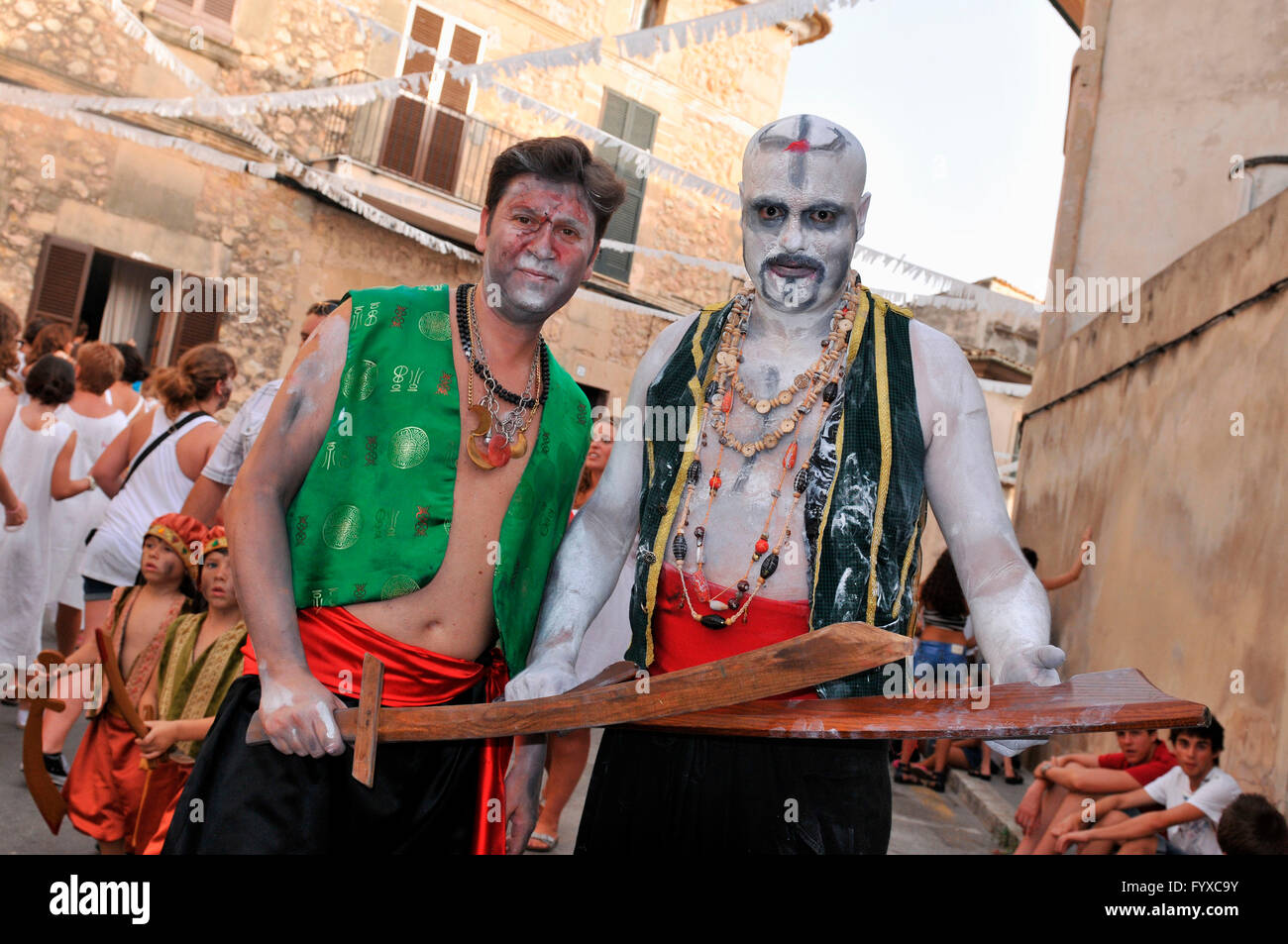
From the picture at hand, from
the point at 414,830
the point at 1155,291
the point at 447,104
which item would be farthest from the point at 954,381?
the point at 447,104

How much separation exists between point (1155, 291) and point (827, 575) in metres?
5.76

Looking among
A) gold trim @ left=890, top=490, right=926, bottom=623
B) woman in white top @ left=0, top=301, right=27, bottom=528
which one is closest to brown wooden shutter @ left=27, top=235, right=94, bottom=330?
woman in white top @ left=0, top=301, right=27, bottom=528

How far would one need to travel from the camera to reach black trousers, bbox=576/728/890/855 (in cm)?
207

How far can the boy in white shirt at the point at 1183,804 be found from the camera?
4430 millimetres

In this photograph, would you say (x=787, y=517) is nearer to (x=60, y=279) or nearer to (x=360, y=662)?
(x=360, y=662)

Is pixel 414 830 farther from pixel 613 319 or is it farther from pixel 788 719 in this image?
pixel 613 319

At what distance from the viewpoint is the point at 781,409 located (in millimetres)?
2305

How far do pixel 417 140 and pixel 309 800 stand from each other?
13904mm

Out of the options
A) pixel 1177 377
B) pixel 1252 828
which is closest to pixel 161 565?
pixel 1252 828

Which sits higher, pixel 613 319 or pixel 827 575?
pixel 613 319

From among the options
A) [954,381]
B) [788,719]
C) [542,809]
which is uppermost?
[954,381]

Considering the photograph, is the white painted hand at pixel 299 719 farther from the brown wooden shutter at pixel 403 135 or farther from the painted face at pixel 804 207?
the brown wooden shutter at pixel 403 135

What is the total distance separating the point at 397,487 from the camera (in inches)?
92.0
